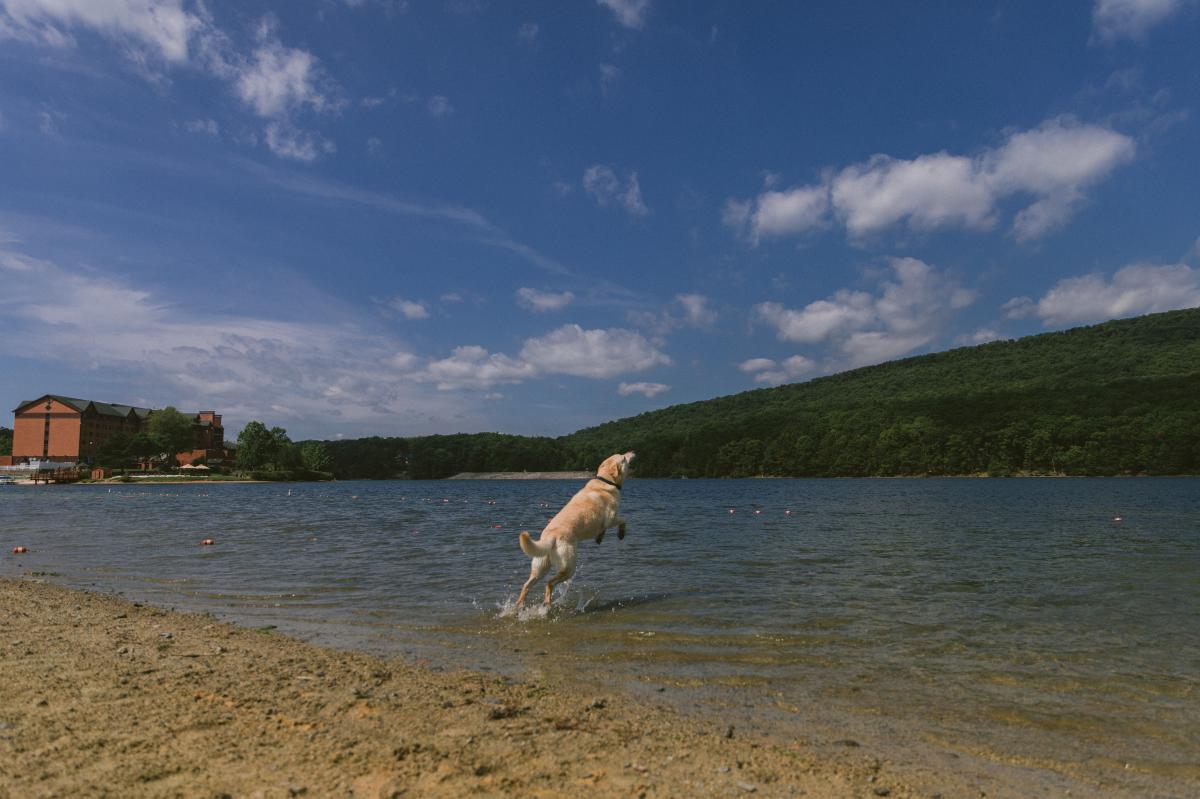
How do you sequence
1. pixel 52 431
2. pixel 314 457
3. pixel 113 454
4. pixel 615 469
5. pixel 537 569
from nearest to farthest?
pixel 537 569
pixel 615 469
pixel 113 454
pixel 52 431
pixel 314 457

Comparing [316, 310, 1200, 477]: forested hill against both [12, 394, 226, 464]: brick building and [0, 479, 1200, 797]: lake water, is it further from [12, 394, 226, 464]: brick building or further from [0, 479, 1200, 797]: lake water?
[0, 479, 1200, 797]: lake water

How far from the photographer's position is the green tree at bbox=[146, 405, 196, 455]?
413ft

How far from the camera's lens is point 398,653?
25.3 ft

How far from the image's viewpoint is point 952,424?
10900cm

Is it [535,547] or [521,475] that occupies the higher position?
[535,547]

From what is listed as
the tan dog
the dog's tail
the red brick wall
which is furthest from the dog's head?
the red brick wall

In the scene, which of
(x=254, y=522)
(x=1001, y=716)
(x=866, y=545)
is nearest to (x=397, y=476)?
(x=254, y=522)

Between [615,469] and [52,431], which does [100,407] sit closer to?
[52,431]

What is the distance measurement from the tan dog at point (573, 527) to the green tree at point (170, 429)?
138481 mm

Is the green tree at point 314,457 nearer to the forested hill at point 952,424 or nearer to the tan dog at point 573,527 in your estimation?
the forested hill at point 952,424

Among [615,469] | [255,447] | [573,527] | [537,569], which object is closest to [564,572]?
[537,569]

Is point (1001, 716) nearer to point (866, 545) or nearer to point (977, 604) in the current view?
point (977, 604)

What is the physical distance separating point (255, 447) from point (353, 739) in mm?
136237

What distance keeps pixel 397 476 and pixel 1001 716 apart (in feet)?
603
